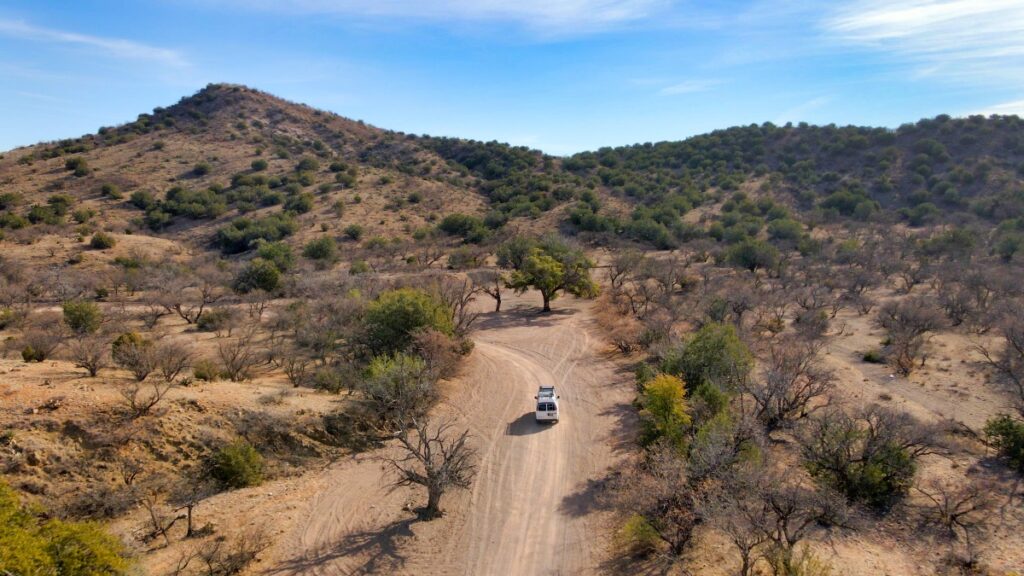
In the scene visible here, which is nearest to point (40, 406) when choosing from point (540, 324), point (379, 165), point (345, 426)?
point (345, 426)

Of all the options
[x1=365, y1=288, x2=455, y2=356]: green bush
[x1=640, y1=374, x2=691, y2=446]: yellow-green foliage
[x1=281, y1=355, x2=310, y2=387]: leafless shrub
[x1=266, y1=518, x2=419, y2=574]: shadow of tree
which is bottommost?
[x1=266, y1=518, x2=419, y2=574]: shadow of tree

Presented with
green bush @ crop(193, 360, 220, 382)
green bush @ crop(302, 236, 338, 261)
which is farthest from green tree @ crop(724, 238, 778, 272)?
green bush @ crop(193, 360, 220, 382)

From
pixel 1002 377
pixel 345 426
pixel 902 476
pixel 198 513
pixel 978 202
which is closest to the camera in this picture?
pixel 198 513

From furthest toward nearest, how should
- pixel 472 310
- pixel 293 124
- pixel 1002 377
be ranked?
pixel 293 124 → pixel 472 310 → pixel 1002 377

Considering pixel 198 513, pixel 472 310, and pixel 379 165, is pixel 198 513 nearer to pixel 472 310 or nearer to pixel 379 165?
pixel 472 310

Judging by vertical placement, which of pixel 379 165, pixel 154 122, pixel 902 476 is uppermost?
pixel 154 122

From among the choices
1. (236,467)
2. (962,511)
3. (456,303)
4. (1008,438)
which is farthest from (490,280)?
(962,511)

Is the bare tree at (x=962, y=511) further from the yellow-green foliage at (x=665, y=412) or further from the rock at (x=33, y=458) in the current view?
the rock at (x=33, y=458)

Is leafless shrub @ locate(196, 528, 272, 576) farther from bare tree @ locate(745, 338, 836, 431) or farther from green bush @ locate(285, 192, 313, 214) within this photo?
green bush @ locate(285, 192, 313, 214)
